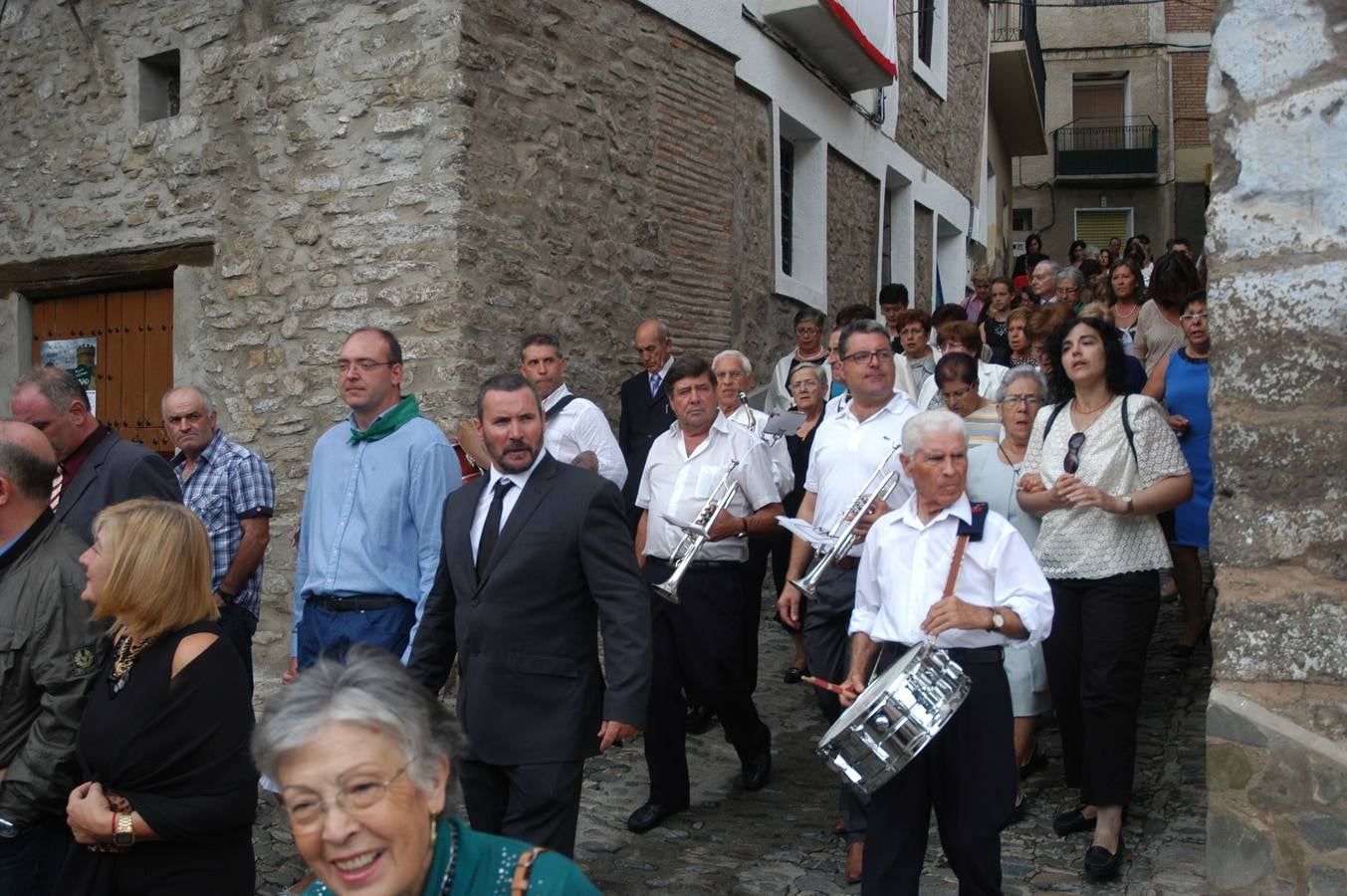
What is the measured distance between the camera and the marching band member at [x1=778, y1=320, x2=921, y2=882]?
5.02m

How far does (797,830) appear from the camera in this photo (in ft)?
17.1

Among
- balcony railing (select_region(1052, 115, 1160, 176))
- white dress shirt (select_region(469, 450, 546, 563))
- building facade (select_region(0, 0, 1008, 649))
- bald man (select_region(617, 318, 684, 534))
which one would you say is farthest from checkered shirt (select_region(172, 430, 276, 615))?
balcony railing (select_region(1052, 115, 1160, 176))

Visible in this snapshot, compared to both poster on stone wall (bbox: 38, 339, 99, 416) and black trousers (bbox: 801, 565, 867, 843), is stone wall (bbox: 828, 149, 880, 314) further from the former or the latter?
black trousers (bbox: 801, 565, 867, 843)

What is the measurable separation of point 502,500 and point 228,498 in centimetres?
193

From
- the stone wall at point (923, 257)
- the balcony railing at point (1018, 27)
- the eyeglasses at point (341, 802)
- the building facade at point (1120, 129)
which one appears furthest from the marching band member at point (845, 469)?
the building facade at point (1120, 129)

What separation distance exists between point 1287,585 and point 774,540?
10.4 feet

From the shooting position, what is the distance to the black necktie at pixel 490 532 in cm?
390

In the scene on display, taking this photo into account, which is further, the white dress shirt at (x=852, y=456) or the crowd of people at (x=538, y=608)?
the white dress shirt at (x=852, y=456)

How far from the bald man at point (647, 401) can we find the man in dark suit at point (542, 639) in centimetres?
348

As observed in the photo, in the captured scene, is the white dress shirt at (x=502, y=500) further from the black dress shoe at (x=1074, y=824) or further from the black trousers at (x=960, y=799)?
the black dress shoe at (x=1074, y=824)

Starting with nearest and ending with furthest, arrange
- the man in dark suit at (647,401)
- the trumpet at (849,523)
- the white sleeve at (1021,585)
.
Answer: the white sleeve at (1021,585), the trumpet at (849,523), the man in dark suit at (647,401)

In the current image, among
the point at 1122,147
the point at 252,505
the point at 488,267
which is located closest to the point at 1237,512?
the point at 252,505

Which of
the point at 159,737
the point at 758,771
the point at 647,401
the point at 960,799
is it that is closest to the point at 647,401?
the point at 647,401

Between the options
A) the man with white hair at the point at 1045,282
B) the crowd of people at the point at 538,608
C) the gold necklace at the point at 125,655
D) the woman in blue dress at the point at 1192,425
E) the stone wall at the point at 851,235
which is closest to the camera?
the crowd of people at the point at 538,608
